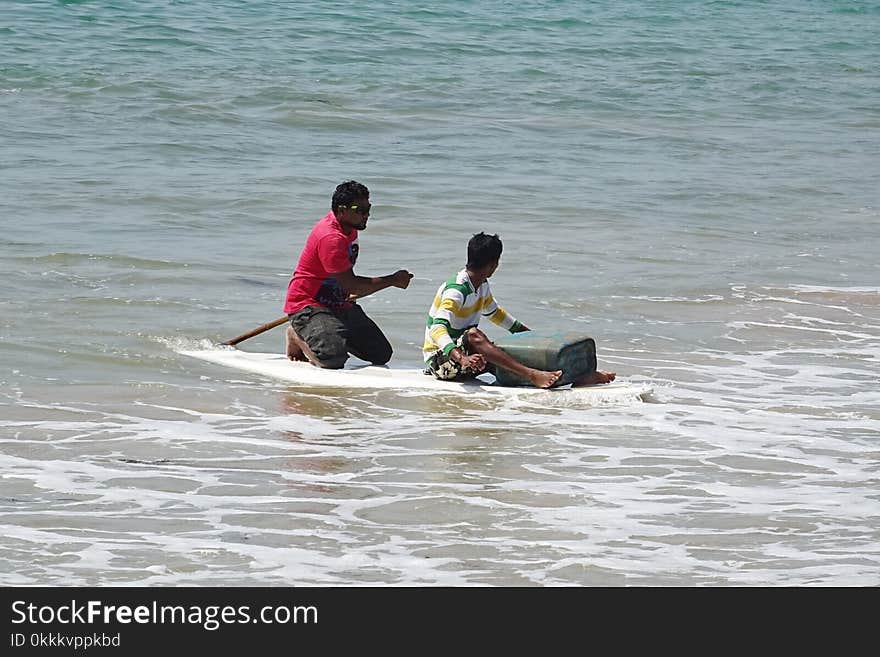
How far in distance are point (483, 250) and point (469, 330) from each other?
431mm

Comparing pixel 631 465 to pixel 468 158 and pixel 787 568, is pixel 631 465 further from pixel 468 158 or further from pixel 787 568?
pixel 468 158

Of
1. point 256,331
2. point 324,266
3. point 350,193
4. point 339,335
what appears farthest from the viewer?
point 256,331

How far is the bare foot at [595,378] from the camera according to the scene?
7820 mm

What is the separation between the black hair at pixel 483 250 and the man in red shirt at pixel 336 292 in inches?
18.7

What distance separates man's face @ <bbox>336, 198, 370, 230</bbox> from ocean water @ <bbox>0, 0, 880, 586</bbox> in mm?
986

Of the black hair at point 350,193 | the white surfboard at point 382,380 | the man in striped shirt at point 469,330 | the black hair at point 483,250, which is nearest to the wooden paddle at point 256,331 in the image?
the white surfboard at point 382,380

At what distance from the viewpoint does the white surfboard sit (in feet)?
25.3

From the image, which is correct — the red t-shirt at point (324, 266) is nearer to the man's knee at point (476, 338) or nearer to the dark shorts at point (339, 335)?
the dark shorts at point (339, 335)

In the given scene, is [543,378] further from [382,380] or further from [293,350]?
[293,350]

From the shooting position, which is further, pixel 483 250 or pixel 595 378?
pixel 595 378

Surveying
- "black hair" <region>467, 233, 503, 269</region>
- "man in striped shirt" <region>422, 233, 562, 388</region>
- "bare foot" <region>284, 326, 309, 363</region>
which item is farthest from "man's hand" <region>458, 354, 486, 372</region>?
"bare foot" <region>284, 326, 309, 363</region>

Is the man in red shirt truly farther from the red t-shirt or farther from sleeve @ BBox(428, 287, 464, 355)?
sleeve @ BBox(428, 287, 464, 355)

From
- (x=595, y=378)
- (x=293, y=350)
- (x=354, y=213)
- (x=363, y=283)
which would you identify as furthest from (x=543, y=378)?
(x=293, y=350)

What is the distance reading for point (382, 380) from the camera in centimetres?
804
